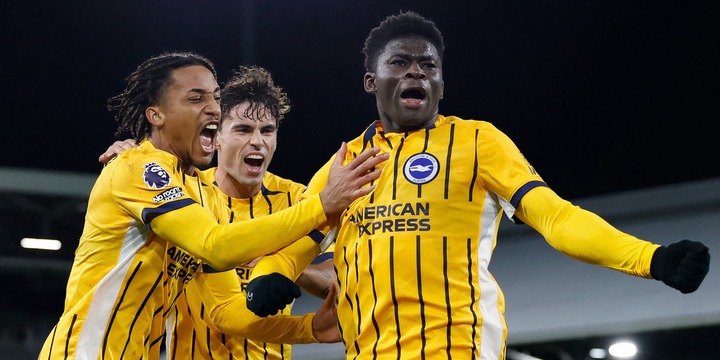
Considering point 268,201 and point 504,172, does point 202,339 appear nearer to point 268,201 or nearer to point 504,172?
point 268,201

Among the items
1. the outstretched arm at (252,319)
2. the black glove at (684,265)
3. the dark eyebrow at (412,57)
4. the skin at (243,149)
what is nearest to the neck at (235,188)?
the skin at (243,149)

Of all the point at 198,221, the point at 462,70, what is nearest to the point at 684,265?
the point at 198,221

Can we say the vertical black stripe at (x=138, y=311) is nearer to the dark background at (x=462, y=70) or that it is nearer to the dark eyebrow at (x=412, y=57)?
the dark eyebrow at (x=412, y=57)

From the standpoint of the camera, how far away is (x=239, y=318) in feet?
11.8

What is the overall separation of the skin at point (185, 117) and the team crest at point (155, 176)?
0.90ft

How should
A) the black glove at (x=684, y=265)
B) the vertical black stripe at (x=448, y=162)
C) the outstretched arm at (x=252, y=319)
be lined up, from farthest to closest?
the outstretched arm at (x=252, y=319), the vertical black stripe at (x=448, y=162), the black glove at (x=684, y=265)

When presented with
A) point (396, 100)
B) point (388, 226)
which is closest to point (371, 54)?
point (396, 100)

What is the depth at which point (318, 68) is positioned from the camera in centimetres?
817

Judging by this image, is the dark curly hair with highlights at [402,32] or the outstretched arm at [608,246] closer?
the outstretched arm at [608,246]

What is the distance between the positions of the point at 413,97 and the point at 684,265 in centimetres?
105

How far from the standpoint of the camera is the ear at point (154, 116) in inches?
137

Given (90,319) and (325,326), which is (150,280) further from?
(325,326)

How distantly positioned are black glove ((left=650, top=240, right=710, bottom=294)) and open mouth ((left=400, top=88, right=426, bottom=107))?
959 millimetres

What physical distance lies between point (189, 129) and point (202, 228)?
508 millimetres
